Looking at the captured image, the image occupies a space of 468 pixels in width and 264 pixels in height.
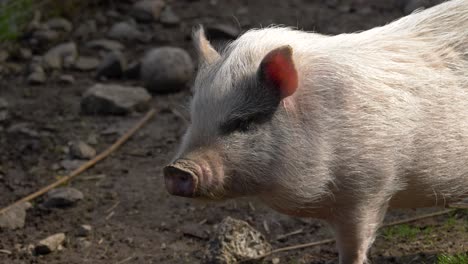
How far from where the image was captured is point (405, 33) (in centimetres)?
354

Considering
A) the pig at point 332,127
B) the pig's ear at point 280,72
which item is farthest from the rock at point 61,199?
the pig's ear at point 280,72

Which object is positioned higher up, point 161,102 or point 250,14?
point 250,14

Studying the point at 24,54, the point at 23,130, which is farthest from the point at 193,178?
the point at 24,54

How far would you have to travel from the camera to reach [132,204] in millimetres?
4805

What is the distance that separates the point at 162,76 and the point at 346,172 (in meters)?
3.08

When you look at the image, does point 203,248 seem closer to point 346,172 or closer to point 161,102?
point 346,172

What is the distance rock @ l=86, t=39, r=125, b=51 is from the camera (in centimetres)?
683

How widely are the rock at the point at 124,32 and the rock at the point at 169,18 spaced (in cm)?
27

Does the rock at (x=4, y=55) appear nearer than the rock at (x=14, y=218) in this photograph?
No

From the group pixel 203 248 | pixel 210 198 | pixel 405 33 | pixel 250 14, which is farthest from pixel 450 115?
pixel 250 14

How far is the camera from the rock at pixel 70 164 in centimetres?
522

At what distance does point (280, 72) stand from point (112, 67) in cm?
346

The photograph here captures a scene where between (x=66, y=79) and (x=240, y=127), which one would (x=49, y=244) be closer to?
(x=240, y=127)

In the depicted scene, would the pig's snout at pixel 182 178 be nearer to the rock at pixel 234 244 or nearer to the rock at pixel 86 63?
the rock at pixel 234 244
